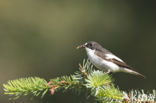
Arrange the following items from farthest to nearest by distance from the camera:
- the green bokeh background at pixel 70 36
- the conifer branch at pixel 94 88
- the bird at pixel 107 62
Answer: the green bokeh background at pixel 70 36 → the bird at pixel 107 62 → the conifer branch at pixel 94 88

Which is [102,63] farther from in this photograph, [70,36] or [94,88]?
[70,36]

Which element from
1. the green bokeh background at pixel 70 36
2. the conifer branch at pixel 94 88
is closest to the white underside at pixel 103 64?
the green bokeh background at pixel 70 36

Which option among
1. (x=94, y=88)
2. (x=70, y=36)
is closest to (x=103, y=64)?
(x=94, y=88)

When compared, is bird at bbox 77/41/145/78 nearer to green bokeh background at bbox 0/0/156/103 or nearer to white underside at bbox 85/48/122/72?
white underside at bbox 85/48/122/72

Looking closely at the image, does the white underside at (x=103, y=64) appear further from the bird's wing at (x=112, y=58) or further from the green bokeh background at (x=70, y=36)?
the green bokeh background at (x=70, y=36)

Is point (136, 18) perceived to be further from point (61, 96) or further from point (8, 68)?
point (8, 68)

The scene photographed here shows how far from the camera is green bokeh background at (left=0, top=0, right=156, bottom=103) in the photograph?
230 inches

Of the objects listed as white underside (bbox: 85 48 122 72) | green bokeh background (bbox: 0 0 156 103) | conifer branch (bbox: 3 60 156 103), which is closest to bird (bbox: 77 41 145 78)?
white underside (bbox: 85 48 122 72)

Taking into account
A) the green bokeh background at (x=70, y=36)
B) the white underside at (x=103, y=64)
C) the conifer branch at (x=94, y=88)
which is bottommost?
the conifer branch at (x=94, y=88)

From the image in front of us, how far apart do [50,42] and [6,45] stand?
117 cm

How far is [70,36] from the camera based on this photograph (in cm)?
768

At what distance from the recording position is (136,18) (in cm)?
631

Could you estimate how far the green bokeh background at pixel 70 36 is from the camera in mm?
5844

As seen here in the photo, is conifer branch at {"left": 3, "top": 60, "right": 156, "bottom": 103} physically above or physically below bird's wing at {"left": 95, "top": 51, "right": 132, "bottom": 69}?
below
